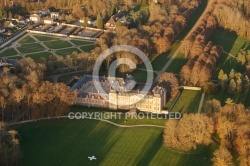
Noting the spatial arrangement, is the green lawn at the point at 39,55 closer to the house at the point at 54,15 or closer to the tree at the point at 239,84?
the house at the point at 54,15

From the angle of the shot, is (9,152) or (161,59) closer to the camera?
(9,152)

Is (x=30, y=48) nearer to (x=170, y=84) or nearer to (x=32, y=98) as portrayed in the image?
(x=32, y=98)

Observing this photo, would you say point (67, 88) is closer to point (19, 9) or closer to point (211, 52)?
point (211, 52)

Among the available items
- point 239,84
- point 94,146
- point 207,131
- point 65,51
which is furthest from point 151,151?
point 65,51

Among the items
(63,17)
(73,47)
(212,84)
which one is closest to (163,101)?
(212,84)

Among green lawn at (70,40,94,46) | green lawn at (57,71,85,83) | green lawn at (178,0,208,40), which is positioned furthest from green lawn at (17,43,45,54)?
green lawn at (178,0,208,40)

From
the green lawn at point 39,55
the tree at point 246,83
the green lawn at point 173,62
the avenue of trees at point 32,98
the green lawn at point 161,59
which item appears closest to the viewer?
the avenue of trees at point 32,98

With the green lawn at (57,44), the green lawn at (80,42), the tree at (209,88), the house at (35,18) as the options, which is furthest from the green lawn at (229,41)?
the house at (35,18)
